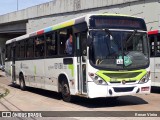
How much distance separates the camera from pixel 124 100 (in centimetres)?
1366

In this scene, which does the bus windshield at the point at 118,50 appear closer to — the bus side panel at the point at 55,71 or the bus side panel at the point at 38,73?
the bus side panel at the point at 55,71

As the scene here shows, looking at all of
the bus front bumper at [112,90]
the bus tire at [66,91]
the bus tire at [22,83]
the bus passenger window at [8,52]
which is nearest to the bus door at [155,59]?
the bus front bumper at [112,90]

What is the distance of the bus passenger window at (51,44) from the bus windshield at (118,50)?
10.5ft

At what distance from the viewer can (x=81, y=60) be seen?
1213cm

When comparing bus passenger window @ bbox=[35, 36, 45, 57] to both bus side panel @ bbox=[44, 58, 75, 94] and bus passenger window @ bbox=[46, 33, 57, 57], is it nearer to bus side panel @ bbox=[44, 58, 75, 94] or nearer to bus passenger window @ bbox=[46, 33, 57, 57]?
bus passenger window @ bbox=[46, 33, 57, 57]

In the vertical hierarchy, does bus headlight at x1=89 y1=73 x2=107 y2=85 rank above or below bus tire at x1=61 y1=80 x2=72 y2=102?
above

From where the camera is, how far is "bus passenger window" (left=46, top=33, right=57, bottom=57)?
1449 cm

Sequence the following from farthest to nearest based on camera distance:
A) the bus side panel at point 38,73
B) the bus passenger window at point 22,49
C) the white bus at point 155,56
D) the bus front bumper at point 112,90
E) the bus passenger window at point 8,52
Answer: the bus passenger window at point 8,52 → the bus passenger window at point 22,49 → the white bus at point 155,56 → the bus side panel at point 38,73 → the bus front bumper at point 112,90

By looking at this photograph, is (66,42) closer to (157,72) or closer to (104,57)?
(104,57)

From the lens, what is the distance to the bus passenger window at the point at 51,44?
1449 cm

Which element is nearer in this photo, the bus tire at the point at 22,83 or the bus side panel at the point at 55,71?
the bus side panel at the point at 55,71

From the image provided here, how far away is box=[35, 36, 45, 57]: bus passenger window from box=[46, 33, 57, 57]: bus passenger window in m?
0.63

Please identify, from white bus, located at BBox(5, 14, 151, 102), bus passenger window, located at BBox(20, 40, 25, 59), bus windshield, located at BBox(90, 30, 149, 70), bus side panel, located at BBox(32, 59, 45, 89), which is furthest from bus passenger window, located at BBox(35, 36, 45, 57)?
bus windshield, located at BBox(90, 30, 149, 70)

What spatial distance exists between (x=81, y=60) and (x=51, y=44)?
118 inches
